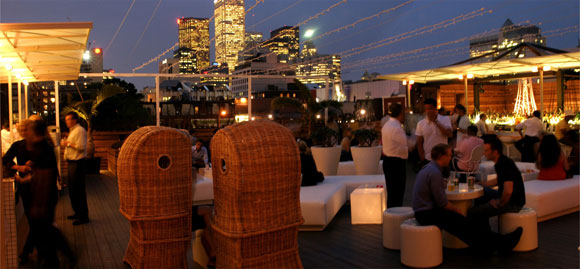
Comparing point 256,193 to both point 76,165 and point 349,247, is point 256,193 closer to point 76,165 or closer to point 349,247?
point 349,247

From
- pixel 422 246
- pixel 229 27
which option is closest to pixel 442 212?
pixel 422 246

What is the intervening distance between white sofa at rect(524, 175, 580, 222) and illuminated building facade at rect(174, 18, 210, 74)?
13.3 metres

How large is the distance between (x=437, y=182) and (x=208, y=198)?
173 inches

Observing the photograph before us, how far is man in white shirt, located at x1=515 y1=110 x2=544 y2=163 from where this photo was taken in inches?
510

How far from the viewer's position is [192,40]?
2109 centimetres

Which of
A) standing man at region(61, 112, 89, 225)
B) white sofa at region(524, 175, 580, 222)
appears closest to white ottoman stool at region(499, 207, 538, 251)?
white sofa at region(524, 175, 580, 222)

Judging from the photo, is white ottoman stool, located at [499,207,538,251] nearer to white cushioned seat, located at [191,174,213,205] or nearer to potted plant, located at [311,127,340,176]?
white cushioned seat, located at [191,174,213,205]

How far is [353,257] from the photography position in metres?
5.43

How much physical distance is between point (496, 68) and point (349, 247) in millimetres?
13972

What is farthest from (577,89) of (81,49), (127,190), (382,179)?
(127,190)

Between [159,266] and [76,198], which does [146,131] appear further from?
[76,198]

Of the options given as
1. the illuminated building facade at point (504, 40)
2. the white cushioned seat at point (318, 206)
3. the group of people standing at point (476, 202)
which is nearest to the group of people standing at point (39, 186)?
the white cushioned seat at point (318, 206)

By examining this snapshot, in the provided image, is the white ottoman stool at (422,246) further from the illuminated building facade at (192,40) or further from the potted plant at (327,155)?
the illuminated building facade at (192,40)

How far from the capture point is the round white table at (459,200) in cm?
556
